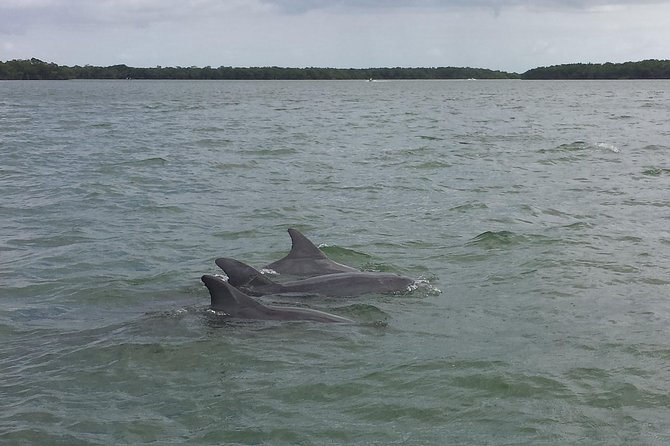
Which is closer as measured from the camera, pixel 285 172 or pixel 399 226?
pixel 399 226

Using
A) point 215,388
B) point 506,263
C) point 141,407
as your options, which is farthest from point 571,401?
point 506,263

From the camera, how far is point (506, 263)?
13.5m

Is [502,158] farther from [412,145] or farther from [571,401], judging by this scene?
[571,401]

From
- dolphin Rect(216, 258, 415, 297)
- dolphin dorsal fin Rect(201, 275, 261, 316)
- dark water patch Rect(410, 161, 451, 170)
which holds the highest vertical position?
dolphin dorsal fin Rect(201, 275, 261, 316)

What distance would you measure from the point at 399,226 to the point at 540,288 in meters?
5.26

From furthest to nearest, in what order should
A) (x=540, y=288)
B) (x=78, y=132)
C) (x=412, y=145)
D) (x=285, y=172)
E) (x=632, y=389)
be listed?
1. (x=78, y=132)
2. (x=412, y=145)
3. (x=285, y=172)
4. (x=540, y=288)
5. (x=632, y=389)

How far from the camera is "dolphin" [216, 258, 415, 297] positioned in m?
11.3

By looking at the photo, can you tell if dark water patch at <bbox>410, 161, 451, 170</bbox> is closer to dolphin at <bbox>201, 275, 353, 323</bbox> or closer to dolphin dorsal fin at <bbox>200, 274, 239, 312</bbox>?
dolphin at <bbox>201, 275, 353, 323</bbox>

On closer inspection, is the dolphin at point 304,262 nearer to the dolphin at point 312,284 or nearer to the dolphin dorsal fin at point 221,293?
the dolphin at point 312,284

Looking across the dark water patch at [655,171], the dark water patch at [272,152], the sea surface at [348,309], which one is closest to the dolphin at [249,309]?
the sea surface at [348,309]

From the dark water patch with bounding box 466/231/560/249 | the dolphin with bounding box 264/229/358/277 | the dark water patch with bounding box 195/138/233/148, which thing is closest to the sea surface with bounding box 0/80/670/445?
the dark water patch with bounding box 466/231/560/249

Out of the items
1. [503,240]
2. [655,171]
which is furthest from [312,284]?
[655,171]

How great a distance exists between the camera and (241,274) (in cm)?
1134

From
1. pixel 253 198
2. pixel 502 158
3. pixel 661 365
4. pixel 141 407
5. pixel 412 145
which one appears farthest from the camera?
pixel 412 145
